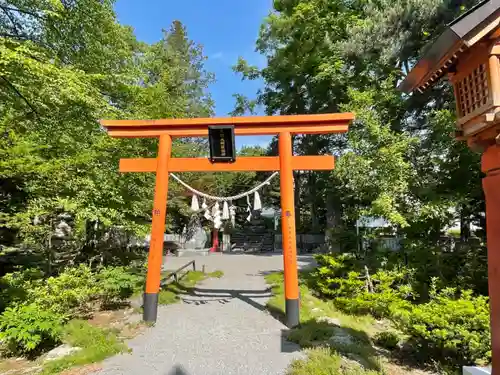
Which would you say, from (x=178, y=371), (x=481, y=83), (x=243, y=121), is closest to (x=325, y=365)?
(x=178, y=371)

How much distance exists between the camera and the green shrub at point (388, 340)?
250 inches

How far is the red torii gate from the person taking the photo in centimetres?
682

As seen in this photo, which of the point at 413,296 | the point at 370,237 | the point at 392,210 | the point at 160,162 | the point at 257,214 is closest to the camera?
the point at 160,162

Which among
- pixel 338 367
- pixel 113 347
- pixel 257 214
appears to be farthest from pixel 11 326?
pixel 257 214

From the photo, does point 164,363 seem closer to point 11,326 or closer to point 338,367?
point 338,367

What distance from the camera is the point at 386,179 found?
829cm

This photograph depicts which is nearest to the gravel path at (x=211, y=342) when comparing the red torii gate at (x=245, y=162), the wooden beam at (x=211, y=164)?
the red torii gate at (x=245, y=162)

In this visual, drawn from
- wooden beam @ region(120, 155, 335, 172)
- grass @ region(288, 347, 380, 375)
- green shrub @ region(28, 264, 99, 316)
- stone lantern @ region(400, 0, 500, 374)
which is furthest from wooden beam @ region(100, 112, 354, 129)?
grass @ region(288, 347, 380, 375)

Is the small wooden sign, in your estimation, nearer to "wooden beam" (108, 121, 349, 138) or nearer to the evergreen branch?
"wooden beam" (108, 121, 349, 138)

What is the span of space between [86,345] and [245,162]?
450 centimetres

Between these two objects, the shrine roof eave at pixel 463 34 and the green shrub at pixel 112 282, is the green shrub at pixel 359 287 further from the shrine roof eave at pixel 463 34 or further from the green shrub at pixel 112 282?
the shrine roof eave at pixel 463 34

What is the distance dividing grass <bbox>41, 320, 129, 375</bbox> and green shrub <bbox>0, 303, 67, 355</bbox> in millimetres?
304

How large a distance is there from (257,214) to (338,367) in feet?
74.8

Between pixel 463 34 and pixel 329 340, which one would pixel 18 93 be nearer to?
pixel 329 340
